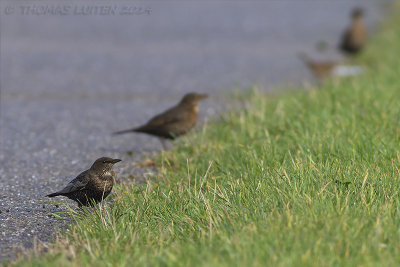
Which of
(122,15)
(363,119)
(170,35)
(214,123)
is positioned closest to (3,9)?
(122,15)

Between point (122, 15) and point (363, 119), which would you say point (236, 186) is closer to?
point (363, 119)

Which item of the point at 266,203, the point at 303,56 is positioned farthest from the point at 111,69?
the point at 266,203

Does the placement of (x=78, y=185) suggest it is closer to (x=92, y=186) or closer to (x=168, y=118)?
(x=92, y=186)

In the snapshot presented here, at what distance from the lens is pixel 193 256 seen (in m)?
3.58

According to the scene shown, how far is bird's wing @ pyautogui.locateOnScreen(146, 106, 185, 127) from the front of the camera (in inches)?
261

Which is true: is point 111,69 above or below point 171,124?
above

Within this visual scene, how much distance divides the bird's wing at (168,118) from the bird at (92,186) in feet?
6.10

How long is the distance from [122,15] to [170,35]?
3.49 metres

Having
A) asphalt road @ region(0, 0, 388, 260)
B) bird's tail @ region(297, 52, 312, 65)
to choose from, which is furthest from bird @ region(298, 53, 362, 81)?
bird's tail @ region(297, 52, 312, 65)

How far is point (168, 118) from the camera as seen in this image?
263 inches

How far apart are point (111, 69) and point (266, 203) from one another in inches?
300

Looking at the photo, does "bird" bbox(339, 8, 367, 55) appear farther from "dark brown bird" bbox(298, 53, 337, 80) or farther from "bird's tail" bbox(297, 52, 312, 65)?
"dark brown bird" bbox(298, 53, 337, 80)

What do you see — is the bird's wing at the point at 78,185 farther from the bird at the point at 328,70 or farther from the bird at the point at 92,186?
the bird at the point at 328,70

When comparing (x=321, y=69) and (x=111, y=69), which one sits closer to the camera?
(x=321, y=69)
